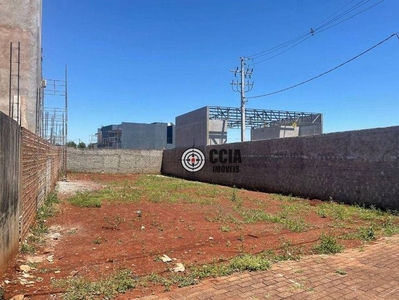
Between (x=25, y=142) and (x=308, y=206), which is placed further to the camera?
(x=308, y=206)

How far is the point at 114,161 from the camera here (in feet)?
74.3

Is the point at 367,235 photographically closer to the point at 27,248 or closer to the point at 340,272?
the point at 340,272

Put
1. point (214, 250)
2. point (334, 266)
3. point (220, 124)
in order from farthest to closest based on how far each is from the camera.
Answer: point (220, 124) < point (214, 250) < point (334, 266)

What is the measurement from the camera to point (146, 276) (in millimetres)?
3316

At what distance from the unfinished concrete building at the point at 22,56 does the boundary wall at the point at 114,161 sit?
37.1 feet

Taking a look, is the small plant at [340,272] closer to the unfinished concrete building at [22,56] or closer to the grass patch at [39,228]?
the grass patch at [39,228]

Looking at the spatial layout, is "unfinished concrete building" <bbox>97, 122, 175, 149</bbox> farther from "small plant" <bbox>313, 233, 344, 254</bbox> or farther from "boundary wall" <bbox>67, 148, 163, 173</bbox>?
"small plant" <bbox>313, 233, 344, 254</bbox>

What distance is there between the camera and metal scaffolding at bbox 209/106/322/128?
1061 inches

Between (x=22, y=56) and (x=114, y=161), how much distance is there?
12.6m

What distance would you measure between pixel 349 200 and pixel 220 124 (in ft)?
60.7

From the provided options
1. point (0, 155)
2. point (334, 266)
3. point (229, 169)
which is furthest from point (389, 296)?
point (229, 169)

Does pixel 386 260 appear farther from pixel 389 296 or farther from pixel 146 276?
pixel 146 276

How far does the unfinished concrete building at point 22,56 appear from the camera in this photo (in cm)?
1050

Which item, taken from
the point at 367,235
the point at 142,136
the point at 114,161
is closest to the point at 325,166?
the point at 367,235
